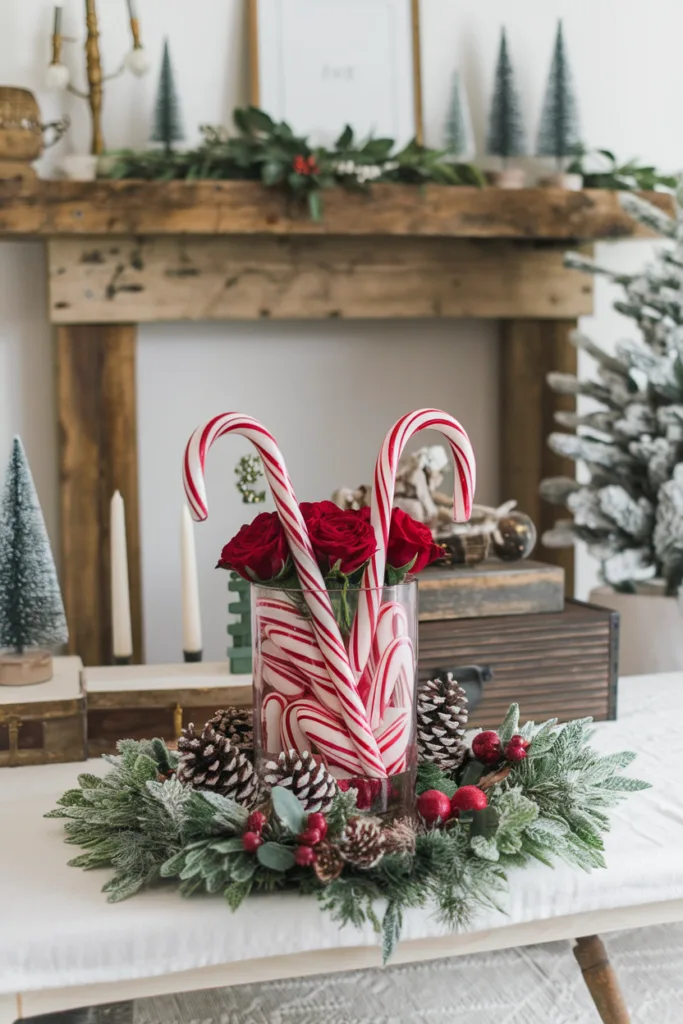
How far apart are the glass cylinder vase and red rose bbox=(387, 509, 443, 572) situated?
1.0 inches

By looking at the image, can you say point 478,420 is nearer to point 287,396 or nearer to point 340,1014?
point 287,396

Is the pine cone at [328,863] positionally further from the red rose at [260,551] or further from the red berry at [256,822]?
the red rose at [260,551]

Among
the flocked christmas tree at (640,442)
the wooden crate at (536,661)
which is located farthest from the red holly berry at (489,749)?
the flocked christmas tree at (640,442)

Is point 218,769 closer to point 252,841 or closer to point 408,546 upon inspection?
point 252,841

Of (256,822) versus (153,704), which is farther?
(153,704)

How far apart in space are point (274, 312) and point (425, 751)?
4.34 feet

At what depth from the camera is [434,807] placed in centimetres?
93

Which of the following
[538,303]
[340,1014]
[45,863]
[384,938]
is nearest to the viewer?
[384,938]

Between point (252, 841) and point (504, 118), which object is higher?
point (504, 118)

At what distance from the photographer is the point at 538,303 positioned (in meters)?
2.34

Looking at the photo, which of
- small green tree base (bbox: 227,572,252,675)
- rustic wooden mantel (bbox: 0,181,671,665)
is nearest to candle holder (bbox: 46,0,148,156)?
rustic wooden mantel (bbox: 0,181,671,665)

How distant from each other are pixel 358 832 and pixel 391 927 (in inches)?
2.8

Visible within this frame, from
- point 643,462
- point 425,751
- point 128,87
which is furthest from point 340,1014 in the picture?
point 128,87

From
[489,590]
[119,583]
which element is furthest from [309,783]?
[119,583]
